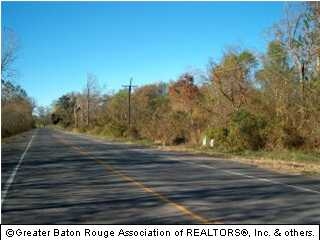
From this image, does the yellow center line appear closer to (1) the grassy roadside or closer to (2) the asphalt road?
(2) the asphalt road

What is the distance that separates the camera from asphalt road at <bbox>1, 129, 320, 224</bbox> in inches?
482

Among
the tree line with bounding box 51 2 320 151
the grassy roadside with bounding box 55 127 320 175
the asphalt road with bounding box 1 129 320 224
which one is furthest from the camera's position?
the tree line with bounding box 51 2 320 151

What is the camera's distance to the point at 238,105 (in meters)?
46.9

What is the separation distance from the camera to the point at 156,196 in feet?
51.3

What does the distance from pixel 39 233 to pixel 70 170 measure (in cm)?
1397

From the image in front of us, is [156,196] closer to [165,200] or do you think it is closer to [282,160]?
[165,200]

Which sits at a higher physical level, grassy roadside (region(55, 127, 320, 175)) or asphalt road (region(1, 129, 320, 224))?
grassy roadside (region(55, 127, 320, 175))

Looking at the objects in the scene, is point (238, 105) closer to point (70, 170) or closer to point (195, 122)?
point (195, 122)

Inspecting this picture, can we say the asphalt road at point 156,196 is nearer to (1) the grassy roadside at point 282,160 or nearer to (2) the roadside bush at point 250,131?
(1) the grassy roadside at point 282,160

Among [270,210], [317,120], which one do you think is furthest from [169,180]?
[317,120]

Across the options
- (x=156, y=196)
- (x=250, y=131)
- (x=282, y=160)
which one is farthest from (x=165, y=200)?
(x=250, y=131)

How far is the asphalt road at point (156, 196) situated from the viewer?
12.2 meters

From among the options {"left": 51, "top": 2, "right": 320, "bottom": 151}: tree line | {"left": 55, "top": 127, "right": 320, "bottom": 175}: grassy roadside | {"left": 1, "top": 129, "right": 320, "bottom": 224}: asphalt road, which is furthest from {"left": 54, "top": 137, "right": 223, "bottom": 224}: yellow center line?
{"left": 51, "top": 2, "right": 320, "bottom": 151}: tree line

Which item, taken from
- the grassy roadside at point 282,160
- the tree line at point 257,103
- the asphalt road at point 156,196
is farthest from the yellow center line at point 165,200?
the tree line at point 257,103
